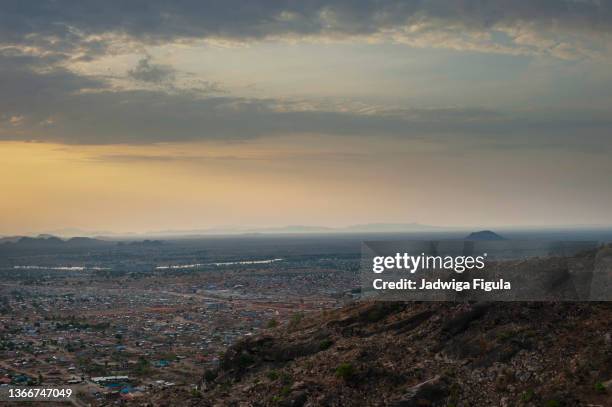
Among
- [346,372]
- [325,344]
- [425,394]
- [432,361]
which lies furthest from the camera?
[325,344]

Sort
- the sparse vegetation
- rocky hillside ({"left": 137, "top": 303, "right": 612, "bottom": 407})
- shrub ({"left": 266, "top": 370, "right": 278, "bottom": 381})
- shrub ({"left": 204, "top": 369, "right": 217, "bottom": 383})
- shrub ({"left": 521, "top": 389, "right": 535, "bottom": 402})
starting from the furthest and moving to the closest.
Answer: shrub ({"left": 204, "top": 369, "right": 217, "bottom": 383}), shrub ({"left": 266, "top": 370, "right": 278, "bottom": 381}), rocky hillside ({"left": 137, "top": 303, "right": 612, "bottom": 407}), shrub ({"left": 521, "top": 389, "right": 535, "bottom": 402}), the sparse vegetation

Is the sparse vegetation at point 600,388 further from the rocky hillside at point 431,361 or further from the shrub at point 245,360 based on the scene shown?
the shrub at point 245,360

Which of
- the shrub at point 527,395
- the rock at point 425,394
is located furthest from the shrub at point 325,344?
the shrub at point 527,395

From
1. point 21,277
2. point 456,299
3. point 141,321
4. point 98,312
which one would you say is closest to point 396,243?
point 456,299

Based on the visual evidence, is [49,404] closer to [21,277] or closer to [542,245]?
[542,245]

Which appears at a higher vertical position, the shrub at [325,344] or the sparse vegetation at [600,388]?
the sparse vegetation at [600,388]

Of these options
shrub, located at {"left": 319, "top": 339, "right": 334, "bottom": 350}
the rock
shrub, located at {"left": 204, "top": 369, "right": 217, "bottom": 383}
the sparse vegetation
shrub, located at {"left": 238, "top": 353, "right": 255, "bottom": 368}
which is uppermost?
the sparse vegetation

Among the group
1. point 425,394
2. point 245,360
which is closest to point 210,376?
point 245,360

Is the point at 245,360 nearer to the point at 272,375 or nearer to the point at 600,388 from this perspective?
the point at 272,375

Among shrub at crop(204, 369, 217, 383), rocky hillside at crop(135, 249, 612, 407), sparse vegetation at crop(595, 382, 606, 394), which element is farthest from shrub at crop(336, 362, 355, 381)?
Result: shrub at crop(204, 369, 217, 383)

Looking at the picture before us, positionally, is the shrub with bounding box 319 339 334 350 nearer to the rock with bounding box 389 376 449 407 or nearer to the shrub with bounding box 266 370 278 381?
the shrub with bounding box 266 370 278 381

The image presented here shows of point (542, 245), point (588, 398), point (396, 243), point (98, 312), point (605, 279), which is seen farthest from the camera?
point (98, 312)
